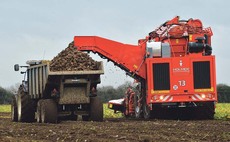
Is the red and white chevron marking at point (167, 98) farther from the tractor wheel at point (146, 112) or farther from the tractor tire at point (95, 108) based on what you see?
the tractor tire at point (95, 108)

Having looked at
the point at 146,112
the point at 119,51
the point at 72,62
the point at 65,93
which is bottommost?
the point at 146,112

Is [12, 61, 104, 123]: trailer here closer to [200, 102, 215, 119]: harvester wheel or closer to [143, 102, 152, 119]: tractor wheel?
[143, 102, 152, 119]: tractor wheel

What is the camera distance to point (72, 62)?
21.2 metres

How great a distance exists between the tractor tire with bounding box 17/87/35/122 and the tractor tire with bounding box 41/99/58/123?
304cm

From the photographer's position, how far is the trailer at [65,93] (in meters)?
21.0

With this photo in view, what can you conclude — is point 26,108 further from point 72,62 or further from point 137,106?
point 137,106

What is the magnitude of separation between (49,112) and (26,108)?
3401mm

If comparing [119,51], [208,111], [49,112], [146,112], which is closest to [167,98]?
[146,112]

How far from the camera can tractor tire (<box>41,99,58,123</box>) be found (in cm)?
2109

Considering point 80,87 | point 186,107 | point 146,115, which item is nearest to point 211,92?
point 186,107

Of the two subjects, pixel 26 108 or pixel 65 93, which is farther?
pixel 26 108

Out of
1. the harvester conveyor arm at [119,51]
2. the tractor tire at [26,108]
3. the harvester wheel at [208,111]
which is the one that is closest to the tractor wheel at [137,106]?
the harvester conveyor arm at [119,51]

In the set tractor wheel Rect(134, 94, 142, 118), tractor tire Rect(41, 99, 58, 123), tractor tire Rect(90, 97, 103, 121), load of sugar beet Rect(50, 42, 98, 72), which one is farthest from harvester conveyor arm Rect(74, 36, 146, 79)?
tractor tire Rect(41, 99, 58, 123)

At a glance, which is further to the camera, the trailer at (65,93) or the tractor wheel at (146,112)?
the tractor wheel at (146,112)
